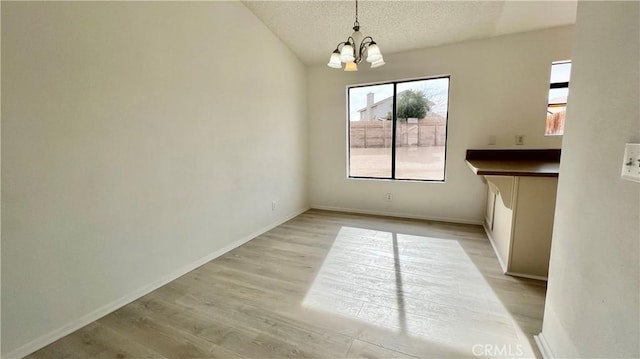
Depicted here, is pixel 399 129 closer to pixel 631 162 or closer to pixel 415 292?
pixel 415 292

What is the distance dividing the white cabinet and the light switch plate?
4.57 feet

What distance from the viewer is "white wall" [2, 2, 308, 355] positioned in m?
1.45

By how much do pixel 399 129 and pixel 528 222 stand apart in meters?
2.15

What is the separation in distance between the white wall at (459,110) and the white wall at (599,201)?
2.25 m

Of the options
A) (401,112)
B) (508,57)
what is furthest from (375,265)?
(508,57)

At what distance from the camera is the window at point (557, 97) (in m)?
2.97

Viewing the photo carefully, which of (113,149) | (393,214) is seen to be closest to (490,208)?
(393,214)

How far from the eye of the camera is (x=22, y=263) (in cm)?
147

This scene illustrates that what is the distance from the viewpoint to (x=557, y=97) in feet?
9.94

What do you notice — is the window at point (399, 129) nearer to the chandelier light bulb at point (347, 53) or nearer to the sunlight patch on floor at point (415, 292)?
the sunlight patch on floor at point (415, 292)

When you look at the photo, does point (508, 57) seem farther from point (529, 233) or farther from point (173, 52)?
point (173, 52)

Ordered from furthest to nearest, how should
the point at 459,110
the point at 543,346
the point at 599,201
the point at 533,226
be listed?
the point at 459,110, the point at 533,226, the point at 543,346, the point at 599,201

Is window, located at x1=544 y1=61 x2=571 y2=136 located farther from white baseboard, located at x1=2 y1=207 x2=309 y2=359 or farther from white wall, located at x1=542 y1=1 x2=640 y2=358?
white baseboard, located at x1=2 y1=207 x2=309 y2=359

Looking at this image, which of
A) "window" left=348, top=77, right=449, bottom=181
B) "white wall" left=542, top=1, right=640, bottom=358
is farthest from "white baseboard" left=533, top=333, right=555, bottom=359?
"window" left=348, top=77, right=449, bottom=181
